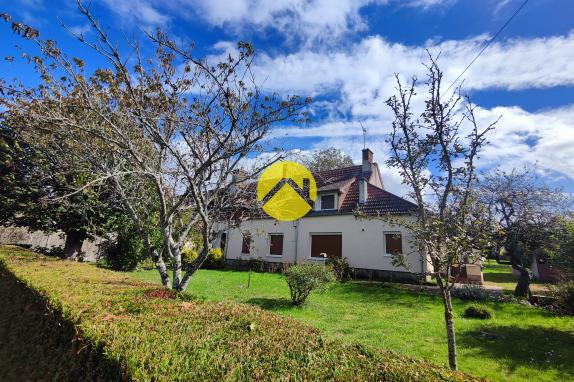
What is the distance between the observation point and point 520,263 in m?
12.0

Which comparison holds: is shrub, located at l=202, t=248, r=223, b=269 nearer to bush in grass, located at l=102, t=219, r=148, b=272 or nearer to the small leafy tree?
bush in grass, located at l=102, t=219, r=148, b=272

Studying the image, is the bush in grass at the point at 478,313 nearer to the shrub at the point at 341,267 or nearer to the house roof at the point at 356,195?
the shrub at the point at 341,267

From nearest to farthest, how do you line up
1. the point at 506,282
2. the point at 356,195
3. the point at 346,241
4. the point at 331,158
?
the point at 346,241 < the point at 356,195 < the point at 506,282 < the point at 331,158

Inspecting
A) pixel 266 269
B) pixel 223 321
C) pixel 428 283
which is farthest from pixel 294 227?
pixel 223 321

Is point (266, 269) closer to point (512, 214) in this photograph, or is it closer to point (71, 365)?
point (512, 214)

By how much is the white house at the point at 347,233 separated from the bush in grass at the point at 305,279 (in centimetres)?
623

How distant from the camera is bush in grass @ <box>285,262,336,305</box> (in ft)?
29.8

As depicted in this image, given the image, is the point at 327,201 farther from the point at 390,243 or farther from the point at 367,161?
the point at 390,243

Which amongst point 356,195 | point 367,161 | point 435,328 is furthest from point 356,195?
point 435,328

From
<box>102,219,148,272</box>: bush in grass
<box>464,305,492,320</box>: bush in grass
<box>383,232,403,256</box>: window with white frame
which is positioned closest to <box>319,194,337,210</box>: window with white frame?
<box>383,232,403,256</box>: window with white frame

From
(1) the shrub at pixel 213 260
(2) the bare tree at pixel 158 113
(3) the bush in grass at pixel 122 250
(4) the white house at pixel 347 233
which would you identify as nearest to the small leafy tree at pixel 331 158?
(4) the white house at pixel 347 233

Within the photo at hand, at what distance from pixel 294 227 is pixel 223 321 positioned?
17613mm

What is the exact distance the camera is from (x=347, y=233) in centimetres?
1844

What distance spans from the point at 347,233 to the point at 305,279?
9934 millimetres
